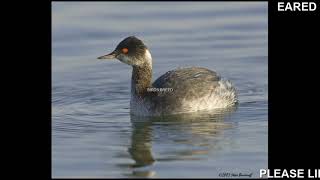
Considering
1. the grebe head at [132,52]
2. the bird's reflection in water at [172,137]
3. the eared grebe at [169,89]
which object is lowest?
the bird's reflection in water at [172,137]

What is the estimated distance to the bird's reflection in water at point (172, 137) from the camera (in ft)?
39.5

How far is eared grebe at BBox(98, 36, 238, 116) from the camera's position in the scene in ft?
49.2

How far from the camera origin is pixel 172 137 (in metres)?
13.2

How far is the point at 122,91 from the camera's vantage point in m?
16.7

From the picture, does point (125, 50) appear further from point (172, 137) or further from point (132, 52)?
point (172, 137)

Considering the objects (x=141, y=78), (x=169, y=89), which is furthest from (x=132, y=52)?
(x=169, y=89)

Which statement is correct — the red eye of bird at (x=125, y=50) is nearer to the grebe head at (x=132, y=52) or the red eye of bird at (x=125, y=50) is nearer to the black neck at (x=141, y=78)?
the grebe head at (x=132, y=52)

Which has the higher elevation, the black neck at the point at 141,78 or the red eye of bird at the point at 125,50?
the red eye of bird at the point at 125,50

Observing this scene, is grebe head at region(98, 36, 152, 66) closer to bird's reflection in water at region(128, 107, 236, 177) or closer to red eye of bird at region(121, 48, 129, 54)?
red eye of bird at region(121, 48, 129, 54)

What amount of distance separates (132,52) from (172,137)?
254 cm

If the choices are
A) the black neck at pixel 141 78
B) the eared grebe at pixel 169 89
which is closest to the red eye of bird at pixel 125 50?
the eared grebe at pixel 169 89
